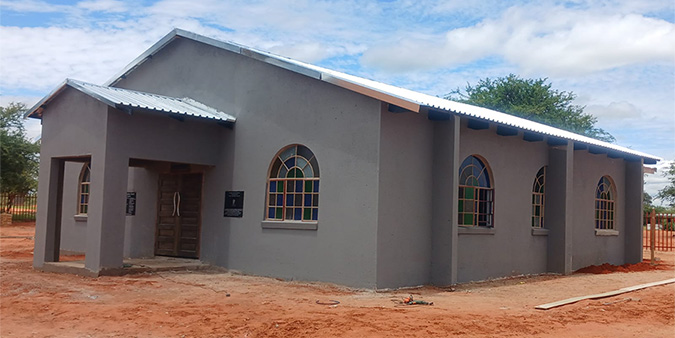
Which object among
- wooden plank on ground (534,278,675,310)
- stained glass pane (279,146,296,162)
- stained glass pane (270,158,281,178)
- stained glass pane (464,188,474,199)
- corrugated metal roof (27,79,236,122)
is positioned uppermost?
corrugated metal roof (27,79,236,122)

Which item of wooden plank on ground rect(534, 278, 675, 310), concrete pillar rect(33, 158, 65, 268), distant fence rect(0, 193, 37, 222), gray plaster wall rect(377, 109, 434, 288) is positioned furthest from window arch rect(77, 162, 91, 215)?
distant fence rect(0, 193, 37, 222)

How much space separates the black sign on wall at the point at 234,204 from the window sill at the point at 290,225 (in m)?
0.78

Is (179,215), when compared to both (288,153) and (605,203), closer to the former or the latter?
(288,153)

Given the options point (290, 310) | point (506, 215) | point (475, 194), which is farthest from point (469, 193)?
point (290, 310)

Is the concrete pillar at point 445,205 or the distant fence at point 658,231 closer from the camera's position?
the concrete pillar at point 445,205

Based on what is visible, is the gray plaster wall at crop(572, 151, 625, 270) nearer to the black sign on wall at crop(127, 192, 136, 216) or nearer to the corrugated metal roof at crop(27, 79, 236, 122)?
the corrugated metal roof at crop(27, 79, 236, 122)

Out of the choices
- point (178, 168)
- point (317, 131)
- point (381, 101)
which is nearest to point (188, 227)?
point (178, 168)

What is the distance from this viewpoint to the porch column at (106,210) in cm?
1195

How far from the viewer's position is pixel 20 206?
34.7 metres

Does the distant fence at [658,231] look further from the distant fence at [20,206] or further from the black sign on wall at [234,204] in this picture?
the distant fence at [20,206]

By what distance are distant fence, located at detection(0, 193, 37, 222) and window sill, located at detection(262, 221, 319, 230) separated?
81.1 ft

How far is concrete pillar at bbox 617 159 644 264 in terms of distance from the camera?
18891 mm

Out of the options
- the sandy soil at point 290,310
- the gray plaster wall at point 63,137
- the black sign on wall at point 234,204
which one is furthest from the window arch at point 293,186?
the gray plaster wall at point 63,137

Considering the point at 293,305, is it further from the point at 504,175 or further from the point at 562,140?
the point at 562,140
